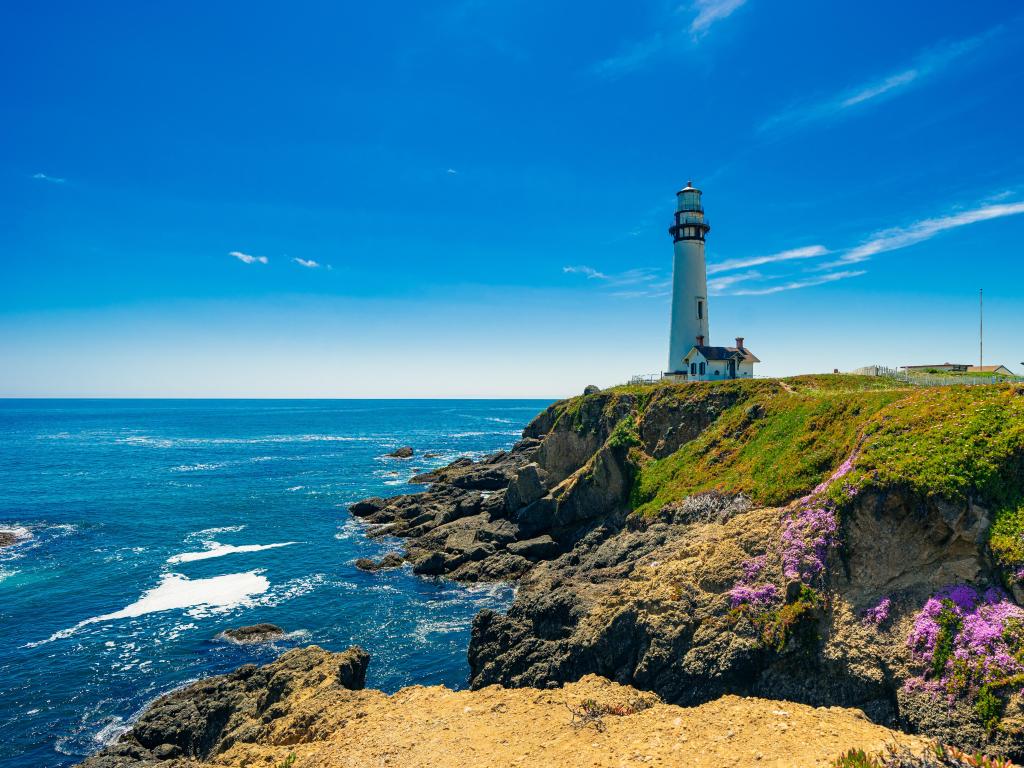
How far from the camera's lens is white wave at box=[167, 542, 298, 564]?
40.3 meters

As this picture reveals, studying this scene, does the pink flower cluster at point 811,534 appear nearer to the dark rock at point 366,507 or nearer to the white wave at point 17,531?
the dark rock at point 366,507

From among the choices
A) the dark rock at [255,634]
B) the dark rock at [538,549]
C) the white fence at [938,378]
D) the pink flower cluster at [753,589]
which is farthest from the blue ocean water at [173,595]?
the white fence at [938,378]

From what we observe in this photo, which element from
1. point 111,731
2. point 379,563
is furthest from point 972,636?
point 379,563

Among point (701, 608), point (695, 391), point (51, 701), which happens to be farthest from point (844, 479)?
point (51, 701)

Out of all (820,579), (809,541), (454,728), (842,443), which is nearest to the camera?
(454,728)

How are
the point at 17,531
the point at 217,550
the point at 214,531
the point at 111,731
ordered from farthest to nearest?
the point at 214,531 → the point at 17,531 → the point at 217,550 → the point at 111,731

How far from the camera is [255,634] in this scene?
2769 cm

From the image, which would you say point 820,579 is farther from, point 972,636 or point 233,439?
point 233,439

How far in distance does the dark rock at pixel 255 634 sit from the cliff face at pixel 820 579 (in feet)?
38.6

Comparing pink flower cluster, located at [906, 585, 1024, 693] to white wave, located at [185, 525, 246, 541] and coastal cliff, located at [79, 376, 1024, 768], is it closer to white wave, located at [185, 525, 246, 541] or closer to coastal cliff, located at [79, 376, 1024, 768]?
coastal cliff, located at [79, 376, 1024, 768]

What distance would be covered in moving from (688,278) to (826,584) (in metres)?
39.6

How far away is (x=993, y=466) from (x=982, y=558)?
9.96 ft

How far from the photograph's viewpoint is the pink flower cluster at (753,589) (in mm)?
18438

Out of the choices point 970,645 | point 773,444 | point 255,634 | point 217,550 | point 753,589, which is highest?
point 773,444
